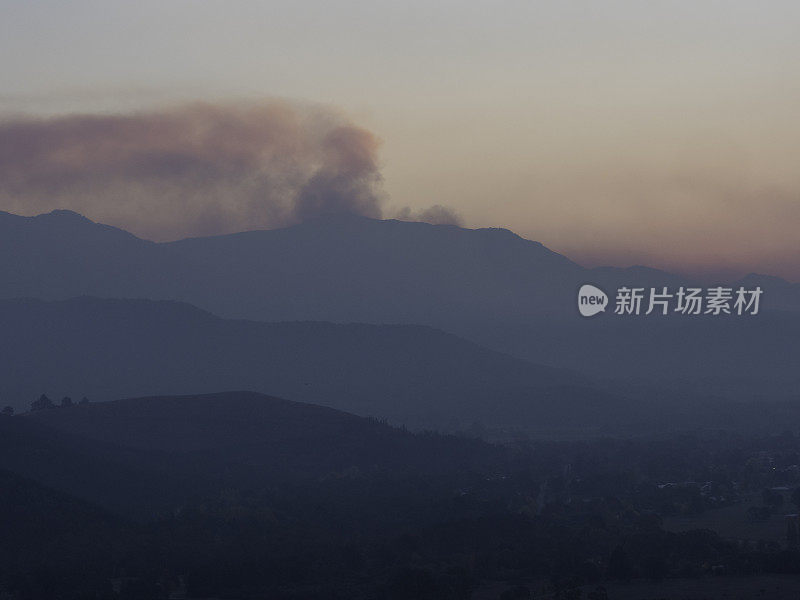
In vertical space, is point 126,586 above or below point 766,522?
below

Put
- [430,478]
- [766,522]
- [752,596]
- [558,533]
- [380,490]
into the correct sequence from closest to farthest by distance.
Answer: [752,596], [558,533], [766,522], [380,490], [430,478]

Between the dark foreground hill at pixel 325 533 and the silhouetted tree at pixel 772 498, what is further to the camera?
the silhouetted tree at pixel 772 498

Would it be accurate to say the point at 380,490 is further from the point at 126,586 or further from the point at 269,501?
the point at 126,586

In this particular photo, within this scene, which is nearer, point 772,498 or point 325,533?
point 325,533

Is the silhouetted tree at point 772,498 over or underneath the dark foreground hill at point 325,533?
over

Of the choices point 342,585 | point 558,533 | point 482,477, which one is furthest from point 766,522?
point 342,585

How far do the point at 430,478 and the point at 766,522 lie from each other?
175ft

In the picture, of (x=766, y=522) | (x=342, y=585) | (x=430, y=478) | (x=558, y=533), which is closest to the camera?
(x=342, y=585)

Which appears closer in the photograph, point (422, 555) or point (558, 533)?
point (422, 555)

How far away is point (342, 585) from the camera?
352ft

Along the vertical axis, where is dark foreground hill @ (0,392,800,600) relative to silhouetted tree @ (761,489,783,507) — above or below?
below

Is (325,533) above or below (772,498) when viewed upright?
below

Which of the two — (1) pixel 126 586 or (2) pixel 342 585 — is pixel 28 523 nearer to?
(1) pixel 126 586

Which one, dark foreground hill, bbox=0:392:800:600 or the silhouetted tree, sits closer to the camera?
dark foreground hill, bbox=0:392:800:600
